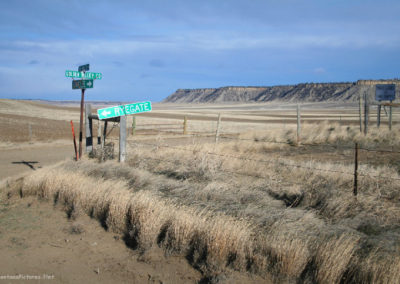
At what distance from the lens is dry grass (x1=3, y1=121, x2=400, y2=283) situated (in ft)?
13.1

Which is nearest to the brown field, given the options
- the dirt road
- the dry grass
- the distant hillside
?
the dry grass

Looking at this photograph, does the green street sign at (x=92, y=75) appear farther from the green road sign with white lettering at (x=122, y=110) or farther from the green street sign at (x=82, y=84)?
the green road sign with white lettering at (x=122, y=110)

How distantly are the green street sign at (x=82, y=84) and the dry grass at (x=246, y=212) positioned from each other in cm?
188

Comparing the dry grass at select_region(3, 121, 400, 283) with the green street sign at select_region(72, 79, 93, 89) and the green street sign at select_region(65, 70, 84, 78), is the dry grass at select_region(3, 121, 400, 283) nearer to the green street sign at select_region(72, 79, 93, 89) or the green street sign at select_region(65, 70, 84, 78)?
the green street sign at select_region(72, 79, 93, 89)

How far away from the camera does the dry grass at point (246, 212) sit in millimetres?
3984

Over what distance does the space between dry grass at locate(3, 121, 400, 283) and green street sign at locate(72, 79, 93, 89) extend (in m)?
1.88

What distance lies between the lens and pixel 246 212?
5070 millimetres

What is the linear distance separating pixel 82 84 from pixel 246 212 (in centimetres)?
564

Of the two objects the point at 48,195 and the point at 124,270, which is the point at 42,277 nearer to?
the point at 124,270

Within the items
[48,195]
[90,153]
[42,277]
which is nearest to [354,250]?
[42,277]

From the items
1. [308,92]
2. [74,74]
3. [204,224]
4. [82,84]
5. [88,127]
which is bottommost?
[204,224]

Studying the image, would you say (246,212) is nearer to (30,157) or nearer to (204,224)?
(204,224)

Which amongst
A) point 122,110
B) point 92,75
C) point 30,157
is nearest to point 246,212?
point 122,110

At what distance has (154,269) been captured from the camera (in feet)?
14.1
